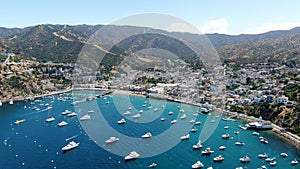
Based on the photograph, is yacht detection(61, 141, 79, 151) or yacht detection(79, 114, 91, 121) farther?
yacht detection(79, 114, 91, 121)

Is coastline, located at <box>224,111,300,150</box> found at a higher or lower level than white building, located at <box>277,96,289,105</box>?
lower

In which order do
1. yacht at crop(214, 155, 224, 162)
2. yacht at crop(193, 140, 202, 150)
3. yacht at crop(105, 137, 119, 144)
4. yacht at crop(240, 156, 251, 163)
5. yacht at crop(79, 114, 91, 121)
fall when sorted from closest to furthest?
yacht at crop(240, 156, 251, 163)
yacht at crop(214, 155, 224, 162)
yacht at crop(193, 140, 202, 150)
yacht at crop(105, 137, 119, 144)
yacht at crop(79, 114, 91, 121)

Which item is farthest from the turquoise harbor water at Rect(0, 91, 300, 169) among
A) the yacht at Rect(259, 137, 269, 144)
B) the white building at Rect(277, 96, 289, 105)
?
the white building at Rect(277, 96, 289, 105)

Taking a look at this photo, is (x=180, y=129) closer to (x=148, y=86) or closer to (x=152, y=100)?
(x=152, y=100)

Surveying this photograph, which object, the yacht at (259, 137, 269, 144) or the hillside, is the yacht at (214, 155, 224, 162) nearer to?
the yacht at (259, 137, 269, 144)

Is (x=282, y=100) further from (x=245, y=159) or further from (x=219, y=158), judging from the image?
(x=219, y=158)

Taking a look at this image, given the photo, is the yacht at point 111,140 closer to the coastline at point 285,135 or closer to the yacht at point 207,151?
the yacht at point 207,151

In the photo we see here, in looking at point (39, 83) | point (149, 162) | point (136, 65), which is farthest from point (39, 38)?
point (149, 162)

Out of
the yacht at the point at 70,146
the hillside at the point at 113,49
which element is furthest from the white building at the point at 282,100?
the hillside at the point at 113,49

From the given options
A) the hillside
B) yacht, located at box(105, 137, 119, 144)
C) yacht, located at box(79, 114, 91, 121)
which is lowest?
yacht, located at box(79, 114, 91, 121)
